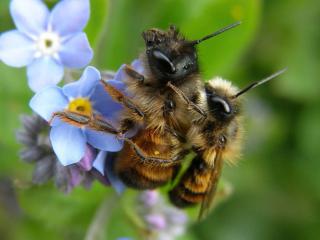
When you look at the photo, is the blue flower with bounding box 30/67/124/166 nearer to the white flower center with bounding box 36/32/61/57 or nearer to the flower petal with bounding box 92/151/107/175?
the flower petal with bounding box 92/151/107/175

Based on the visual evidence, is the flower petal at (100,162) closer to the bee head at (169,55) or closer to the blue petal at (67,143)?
the blue petal at (67,143)

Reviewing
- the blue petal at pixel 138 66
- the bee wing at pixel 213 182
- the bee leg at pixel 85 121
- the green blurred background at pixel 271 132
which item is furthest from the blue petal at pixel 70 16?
the green blurred background at pixel 271 132

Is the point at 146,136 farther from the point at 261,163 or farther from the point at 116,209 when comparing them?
the point at 261,163

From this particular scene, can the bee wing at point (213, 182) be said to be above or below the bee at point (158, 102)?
below

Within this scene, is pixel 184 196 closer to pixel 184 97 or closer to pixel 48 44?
pixel 184 97

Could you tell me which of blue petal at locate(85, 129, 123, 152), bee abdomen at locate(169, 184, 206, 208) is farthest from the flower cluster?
A: blue petal at locate(85, 129, 123, 152)

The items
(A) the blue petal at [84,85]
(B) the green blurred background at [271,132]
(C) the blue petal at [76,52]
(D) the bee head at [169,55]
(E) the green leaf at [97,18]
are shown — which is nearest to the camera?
(D) the bee head at [169,55]

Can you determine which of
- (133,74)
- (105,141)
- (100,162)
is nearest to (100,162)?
(100,162)
